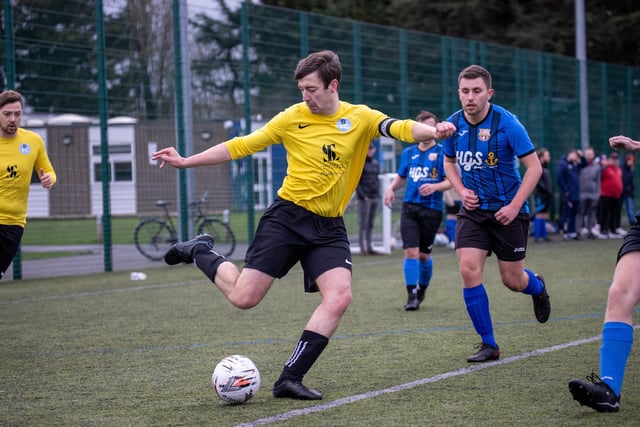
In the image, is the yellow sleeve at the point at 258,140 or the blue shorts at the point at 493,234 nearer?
the yellow sleeve at the point at 258,140

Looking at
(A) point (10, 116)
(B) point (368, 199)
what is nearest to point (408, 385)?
(A) point (10, 116)

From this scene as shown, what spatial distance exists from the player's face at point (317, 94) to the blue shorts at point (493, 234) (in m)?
1.73

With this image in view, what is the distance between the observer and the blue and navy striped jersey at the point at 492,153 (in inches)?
267

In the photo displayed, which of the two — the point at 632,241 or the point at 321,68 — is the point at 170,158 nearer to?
the point at 321,68

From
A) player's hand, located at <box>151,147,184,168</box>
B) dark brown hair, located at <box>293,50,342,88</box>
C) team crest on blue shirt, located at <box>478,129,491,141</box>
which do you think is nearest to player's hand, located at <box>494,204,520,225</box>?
team crest on blue shirt, located at <box>478,129,491,141</box>

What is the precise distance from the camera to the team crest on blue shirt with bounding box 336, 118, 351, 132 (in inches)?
228

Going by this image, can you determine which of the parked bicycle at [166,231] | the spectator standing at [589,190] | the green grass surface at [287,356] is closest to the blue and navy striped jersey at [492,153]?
the green grass surface at [287,356]

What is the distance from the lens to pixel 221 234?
17234mm

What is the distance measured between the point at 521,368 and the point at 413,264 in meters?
3.64

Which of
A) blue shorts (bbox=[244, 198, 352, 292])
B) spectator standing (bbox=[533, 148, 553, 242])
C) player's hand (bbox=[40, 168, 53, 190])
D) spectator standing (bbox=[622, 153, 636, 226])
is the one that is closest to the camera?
blue shorts (bbox=[244, 198, 352, 292])

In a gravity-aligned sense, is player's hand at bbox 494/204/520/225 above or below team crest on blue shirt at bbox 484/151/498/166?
below

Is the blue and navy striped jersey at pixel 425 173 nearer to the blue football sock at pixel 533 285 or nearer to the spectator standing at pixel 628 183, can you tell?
the blue football sock at pixel 533 285

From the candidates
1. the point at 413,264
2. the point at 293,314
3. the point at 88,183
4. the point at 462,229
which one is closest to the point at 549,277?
the point at 413,264

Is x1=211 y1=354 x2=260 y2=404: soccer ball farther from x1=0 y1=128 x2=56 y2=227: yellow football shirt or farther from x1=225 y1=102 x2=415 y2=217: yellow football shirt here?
x1=0 y1=128 x2=56 y2=227: yellow football shirt
